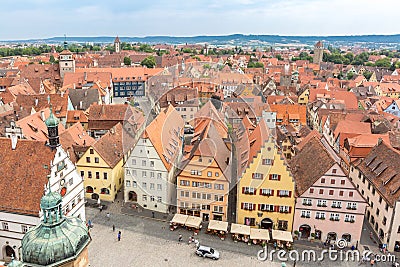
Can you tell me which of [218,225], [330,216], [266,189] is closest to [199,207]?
[218,225]

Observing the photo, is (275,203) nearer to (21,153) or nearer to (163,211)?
(163,211)

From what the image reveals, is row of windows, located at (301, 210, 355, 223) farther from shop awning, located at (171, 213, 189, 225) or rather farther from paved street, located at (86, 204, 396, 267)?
shop awning, located at (171, 213, 189, 225)

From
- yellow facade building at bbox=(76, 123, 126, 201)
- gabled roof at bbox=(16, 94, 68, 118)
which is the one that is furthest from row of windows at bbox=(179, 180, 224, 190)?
gabled roof at bbox=(16, 94, 68, 118)

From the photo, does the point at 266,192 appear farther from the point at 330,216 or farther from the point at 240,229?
the point at 330,216

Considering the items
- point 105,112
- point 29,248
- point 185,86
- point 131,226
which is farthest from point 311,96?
point 29,248

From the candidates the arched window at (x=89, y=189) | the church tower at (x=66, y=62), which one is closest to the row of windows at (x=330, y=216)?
the arched window at (x=89, y=189)

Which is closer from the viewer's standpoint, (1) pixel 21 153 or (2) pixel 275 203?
(1) pixel 21 153
